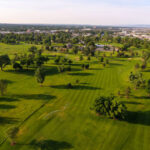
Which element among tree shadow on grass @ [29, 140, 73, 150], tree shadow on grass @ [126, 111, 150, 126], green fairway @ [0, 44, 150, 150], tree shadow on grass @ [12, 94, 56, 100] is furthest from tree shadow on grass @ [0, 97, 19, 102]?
tree shadow on grass @ [126, 111, 150, 126]

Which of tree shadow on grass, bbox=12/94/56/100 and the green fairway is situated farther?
tree shadow on grass, bbox=12/94/56/100

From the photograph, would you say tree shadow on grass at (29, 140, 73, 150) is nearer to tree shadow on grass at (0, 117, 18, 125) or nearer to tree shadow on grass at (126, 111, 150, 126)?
tree shadow on grass at (0, 117, 18, 125)

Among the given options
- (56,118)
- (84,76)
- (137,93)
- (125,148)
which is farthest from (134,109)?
(84,76)

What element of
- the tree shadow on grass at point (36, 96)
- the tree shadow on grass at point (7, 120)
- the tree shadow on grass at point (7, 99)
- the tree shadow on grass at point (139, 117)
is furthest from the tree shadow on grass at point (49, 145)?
the tree shadow on grass at point (7, 99)

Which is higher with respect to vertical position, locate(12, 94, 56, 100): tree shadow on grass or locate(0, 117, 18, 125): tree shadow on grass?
locate(12, 94, 56, 100): tree shadow on grass

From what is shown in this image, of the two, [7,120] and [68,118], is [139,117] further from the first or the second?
[7,120]

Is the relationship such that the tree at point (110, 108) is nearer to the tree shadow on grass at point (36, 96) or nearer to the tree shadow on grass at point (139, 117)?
the tree shadow on grass at point (139, 117)

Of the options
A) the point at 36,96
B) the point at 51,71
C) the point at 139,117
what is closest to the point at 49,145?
the point at 36,96
